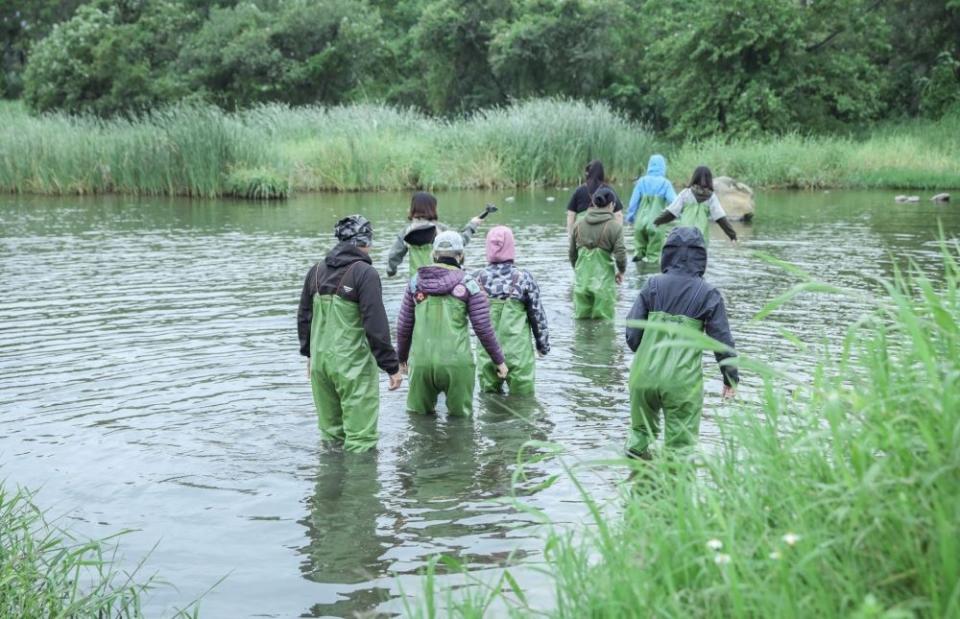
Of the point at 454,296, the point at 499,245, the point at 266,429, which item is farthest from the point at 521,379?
the point at 266,429

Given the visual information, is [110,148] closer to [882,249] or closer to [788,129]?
[882,249]

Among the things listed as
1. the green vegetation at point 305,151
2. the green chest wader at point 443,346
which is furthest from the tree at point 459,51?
the green chest wader at point 443,346

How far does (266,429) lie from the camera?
9.20 meters

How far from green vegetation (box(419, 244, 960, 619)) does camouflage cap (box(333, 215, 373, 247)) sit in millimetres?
3871

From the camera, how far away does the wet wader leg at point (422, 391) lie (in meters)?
9.03

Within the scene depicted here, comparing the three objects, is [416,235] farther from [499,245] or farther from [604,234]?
[604,234]

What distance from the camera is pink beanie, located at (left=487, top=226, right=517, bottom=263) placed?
9695mm

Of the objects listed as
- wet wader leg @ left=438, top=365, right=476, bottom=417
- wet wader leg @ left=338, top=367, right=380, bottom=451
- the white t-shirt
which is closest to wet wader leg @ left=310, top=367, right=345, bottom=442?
wet wader leg @ left=338, top=367, right=380, bottom=451

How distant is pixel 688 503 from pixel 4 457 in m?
6.14

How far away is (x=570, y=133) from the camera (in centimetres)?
3638

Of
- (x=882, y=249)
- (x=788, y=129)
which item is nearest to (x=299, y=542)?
(x=882, y=249)

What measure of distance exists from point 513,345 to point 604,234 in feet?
11.3

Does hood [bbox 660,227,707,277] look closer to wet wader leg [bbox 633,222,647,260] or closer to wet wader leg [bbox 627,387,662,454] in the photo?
wet wader leg [bbox 627,387,662,454]

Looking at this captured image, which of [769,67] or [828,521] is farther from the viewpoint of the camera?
[769,67]
